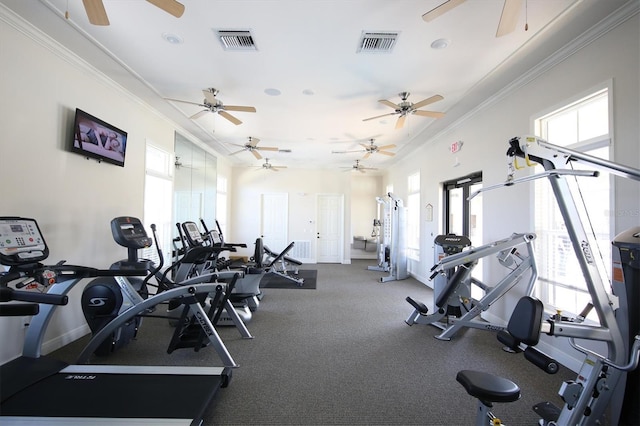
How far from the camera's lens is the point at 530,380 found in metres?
2.52

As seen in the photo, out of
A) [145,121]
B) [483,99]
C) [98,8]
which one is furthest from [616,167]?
[145,121]

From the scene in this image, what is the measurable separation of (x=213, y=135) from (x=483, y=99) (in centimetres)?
515

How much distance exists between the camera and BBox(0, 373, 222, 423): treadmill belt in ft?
5.69

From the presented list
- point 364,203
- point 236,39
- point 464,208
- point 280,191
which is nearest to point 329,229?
point 280,191

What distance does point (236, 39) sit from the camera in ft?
9.21

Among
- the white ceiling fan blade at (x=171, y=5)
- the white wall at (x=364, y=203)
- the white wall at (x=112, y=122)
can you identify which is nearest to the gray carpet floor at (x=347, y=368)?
the white wall at (x=112, y=122)

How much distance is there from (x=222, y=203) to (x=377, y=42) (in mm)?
6810

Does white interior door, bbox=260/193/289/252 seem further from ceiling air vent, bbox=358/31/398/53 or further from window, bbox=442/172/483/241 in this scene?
ceiling air vent, bbox=358/31/398/53

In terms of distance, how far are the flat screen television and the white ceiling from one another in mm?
669

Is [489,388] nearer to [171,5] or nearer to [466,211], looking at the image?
[171,5]

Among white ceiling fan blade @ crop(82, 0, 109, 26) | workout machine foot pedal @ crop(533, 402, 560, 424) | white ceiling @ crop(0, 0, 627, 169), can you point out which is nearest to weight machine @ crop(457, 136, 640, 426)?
workout machine foot pedal @ crop(533, 402, 560, 424)

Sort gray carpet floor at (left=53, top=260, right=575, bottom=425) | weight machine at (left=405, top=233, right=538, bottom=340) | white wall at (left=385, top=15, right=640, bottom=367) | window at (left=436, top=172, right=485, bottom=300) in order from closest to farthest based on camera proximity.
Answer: gray carpet floor at (left=53, top=260, right=575, bottom=425) < white wall at (left=385, top=15, right=640, bottom=367) < weight machine at (left=405, top=233, right=538, bottom=340) < window at (left=436, top=172, right=485, bottom=300)

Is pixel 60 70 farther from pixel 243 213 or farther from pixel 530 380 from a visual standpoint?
pixel 243 213

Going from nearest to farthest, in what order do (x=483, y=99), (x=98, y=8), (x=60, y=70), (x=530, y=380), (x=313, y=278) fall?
(x=98, y=8) → (x=530, y=380) → (x=60, y=70) → (x=483, y=99) → (x=313, y=278)
